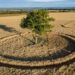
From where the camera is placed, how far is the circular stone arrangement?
24.9 m

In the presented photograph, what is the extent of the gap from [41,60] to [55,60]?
56.1 inches

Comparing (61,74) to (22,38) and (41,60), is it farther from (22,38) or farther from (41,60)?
(22,38)

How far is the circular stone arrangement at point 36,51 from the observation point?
81.8 feet

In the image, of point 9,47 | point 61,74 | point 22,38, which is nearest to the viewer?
point 61,74

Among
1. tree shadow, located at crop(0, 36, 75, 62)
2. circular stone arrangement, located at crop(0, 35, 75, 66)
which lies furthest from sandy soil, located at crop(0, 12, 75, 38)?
tree shadow, located at crop(0, 36, 75, 62)

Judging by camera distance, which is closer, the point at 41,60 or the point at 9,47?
the point at 41,60

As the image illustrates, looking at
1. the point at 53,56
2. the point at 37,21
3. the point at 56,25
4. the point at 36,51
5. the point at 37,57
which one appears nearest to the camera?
the point at 37,57

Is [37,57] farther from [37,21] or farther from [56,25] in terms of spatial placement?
[56,25]

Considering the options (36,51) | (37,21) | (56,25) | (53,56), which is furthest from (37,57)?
(56,25)

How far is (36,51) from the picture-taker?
28.5m

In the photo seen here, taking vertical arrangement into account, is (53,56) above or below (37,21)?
below

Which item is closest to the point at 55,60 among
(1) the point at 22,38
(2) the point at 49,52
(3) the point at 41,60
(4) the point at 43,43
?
(3) the point at 41,60

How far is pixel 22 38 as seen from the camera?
36.3 m

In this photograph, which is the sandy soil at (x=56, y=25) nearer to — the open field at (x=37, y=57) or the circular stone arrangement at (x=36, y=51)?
the circular stone arrangement at (x=36, y=51)
